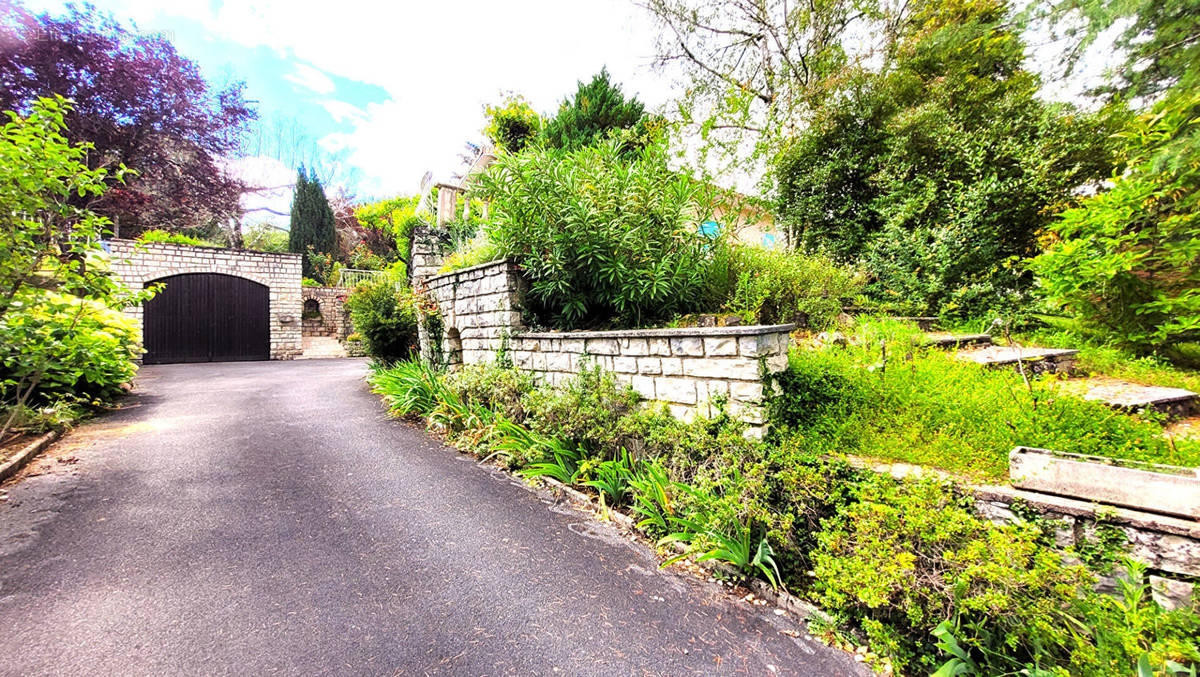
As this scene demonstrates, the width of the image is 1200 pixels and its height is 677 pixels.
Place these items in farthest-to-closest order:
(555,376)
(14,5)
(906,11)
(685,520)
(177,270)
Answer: (177,270) → (14,5) → (906,11) → (555,376) → (685,520)

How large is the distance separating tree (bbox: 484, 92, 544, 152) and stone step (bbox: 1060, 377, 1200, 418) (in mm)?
11925

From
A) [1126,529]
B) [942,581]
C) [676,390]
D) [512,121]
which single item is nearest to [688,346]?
[676,390]

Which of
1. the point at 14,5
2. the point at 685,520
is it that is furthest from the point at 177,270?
the point at 685,520

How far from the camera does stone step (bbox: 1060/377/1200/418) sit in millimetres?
2506

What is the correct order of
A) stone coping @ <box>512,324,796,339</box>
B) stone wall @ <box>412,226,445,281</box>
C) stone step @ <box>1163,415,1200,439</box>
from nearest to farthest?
stone step @ <box>1163,415,1200,439</box>
stone coping @ <box>512,324,796,339</box>
stone wall @ <box>412,226,445,281</box>

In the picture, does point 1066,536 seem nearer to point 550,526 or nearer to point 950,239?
point 550,526

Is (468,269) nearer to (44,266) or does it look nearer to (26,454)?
(44,266)

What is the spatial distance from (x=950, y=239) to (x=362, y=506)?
7.18 meters

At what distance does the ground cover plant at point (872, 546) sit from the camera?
146 centimetres

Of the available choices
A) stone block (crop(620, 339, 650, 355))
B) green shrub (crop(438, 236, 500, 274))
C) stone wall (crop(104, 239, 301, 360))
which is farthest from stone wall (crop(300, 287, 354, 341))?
stone block (crop(620, 339, 650, 355))

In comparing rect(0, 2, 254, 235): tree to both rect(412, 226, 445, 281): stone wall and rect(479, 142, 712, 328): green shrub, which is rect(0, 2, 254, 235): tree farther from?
rect(479, 142, 712, 328): green shrub

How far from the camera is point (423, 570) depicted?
2332 mm

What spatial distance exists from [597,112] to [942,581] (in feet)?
36.2

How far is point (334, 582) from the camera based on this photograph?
2.20 m
